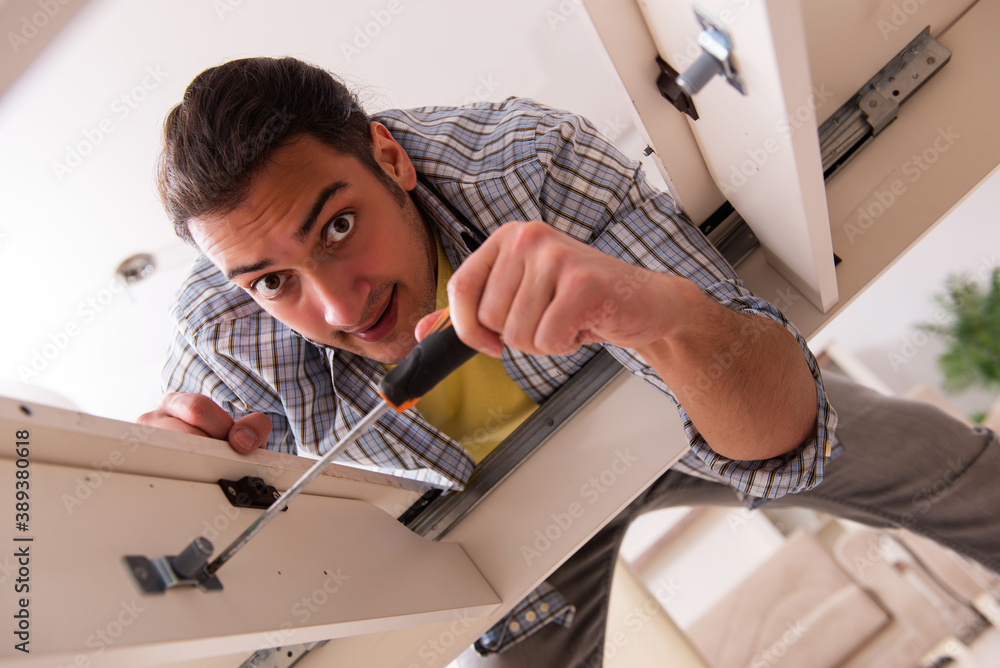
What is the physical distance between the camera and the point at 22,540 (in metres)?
0.44

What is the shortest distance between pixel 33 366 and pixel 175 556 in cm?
117

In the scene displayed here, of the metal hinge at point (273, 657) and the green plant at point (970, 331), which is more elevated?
the green plant at point (970, 331)

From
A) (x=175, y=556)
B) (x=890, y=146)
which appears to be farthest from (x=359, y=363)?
(x=890, y=146)

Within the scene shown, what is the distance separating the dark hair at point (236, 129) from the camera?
0.84 meters

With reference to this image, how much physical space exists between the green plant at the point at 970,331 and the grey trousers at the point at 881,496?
979mm

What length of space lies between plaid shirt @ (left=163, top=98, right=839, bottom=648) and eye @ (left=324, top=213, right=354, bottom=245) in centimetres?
16
